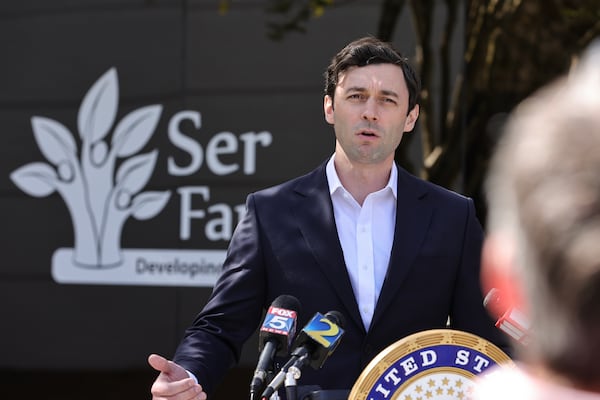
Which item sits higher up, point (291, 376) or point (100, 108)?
point (100, 108)

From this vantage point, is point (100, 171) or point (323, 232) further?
point (100, 171)

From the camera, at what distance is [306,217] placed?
2623 mm

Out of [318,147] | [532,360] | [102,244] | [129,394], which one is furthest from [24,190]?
[532,360]

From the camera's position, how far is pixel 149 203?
5152 millimetres

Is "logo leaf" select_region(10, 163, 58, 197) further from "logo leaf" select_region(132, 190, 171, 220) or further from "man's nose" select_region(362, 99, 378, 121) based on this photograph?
"man's nose" select_region(362, 99, 378, 121)

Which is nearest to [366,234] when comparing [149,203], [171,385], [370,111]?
[370,111]

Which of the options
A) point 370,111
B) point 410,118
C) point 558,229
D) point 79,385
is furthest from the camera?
point 79,385

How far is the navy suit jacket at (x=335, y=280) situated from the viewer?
8.10 ft

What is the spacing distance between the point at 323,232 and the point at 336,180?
0.17m

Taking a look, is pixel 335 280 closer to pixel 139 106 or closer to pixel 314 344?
pixel 314 344

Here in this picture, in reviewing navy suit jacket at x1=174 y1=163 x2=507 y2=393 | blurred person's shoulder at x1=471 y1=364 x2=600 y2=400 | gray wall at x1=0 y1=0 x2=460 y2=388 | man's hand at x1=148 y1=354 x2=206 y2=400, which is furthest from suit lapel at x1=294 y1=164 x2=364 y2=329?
gray wall at x1=0 y1=0 x2=460 y2=388

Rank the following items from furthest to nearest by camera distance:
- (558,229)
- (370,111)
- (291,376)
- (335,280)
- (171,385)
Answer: (370,111), (335,280), (171,385), (291,376), (558,229)

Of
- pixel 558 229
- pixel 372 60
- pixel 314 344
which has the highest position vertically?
pixel 372 60

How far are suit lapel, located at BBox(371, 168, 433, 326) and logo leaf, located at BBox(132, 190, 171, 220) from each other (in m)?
2.61
